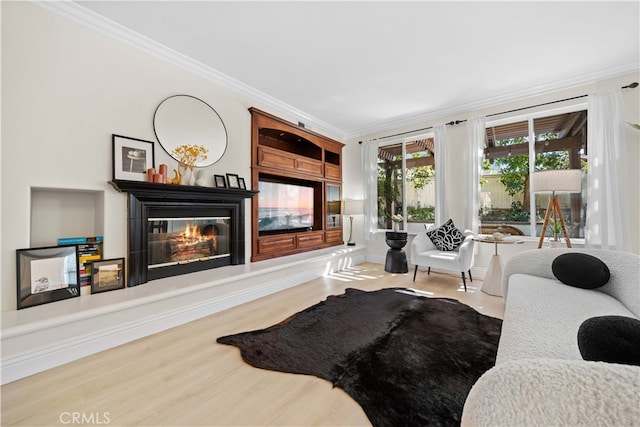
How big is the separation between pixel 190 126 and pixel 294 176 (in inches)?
69.1

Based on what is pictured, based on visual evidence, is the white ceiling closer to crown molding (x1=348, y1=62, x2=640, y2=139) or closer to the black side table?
crown molding (x1=348, y1=62, x2=640, y2=139)

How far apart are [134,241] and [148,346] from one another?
3.16 feet

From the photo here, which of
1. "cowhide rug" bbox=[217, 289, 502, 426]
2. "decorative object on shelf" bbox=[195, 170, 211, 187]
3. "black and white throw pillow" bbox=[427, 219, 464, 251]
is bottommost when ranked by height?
"cowhide rug" bbox=[217, 289, 502, 426]

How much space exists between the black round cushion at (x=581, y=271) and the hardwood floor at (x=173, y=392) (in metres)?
1.63

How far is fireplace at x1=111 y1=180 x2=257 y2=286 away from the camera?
237cm

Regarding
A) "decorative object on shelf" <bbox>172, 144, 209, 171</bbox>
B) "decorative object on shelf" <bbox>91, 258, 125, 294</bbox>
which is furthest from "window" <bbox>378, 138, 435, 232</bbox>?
"decorative object on shelf" <bbox>91, 258, 125, 294</bbox>

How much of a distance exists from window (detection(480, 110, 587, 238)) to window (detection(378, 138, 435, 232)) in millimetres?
879

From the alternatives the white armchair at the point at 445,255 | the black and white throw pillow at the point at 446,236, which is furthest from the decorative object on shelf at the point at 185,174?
the black and white throw pillow at the point at 446,236

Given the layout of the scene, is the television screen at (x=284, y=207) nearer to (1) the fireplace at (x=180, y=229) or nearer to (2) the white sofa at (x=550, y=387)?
(1) the fireplace at (x=180, y=229)

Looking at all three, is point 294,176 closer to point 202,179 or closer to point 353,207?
point 353,207

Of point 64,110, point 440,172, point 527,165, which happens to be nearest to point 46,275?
point 64,110

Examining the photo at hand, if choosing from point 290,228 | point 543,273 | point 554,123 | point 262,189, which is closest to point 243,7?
point 262,189

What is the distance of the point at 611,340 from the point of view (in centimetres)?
63

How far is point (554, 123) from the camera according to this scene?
3.53 metres
